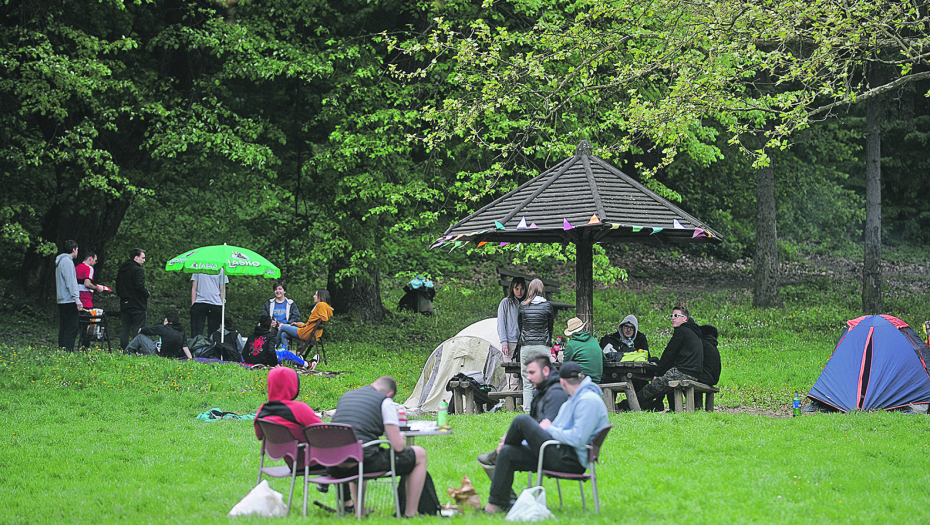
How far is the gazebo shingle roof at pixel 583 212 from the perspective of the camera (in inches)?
432

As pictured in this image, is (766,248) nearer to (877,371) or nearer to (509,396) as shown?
(877,371)

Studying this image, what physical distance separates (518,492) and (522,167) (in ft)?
35.4

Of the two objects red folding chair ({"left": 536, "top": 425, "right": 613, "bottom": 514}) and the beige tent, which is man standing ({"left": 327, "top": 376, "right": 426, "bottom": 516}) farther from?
the beige tent

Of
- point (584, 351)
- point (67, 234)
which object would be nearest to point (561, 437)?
point (584, 351)

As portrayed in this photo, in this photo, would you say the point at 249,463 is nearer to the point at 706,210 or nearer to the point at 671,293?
the point at 671,293

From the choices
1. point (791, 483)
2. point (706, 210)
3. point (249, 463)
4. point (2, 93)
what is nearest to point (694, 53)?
point (791, 483)

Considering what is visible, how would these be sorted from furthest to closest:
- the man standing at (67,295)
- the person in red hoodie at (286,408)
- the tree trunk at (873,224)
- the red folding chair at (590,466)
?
1. the tree trunk at (873,224)
2. the man standing at (67,295)
3. the person in red hoodie at (286,408)
4. the red folding chair at (590,466)

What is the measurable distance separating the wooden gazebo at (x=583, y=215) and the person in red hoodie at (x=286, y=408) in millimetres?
4817

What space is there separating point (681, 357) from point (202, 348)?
907 centimetres

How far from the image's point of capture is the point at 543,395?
7.05m

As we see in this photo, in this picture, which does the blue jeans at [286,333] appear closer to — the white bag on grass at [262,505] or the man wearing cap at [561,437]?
the white bag on grass at [262,505]

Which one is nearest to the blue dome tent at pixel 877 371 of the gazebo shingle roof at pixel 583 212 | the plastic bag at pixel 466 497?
the gazebo shingle roof at pixel 583 212

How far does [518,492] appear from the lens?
7367mm

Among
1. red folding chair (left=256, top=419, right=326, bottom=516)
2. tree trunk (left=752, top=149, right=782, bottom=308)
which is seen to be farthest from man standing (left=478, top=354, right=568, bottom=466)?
tree trunk (left=752, top=149, right=782, bottom=308)
